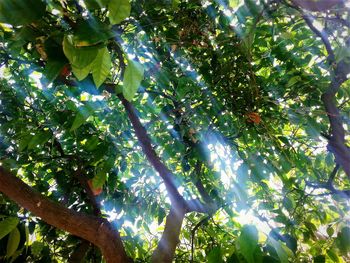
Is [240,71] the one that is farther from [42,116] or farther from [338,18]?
[42,116]

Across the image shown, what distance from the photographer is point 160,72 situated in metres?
1.43

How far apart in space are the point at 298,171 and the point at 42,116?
58.6 inches

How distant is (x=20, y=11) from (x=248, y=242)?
1.59 feet

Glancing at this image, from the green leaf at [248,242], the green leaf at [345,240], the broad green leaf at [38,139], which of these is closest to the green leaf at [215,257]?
the green leaf at [248,242]

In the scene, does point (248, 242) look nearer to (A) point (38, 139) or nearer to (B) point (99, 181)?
(B) point (99, 181)

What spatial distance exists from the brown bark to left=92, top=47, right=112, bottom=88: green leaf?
72 centimetres

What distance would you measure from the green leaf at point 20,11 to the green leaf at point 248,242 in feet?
1.52

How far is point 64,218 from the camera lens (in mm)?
1100

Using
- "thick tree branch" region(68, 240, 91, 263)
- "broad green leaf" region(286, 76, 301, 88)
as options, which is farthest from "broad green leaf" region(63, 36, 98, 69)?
"thick tree branch" region(68, 240, 91, 263)

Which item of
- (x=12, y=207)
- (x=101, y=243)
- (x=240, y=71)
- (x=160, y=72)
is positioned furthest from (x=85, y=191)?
(x=240, y=71)

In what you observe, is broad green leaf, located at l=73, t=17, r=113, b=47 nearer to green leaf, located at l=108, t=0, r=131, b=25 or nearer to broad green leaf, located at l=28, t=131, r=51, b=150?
green leaf, located at l=108, t=0, r=131, b=25

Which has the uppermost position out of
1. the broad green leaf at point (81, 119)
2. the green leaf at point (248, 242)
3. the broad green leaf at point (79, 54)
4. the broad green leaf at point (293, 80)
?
the broad green leaf at point (293, 80)

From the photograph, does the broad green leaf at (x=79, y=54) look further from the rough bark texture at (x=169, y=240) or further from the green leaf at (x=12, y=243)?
the rough bark texture at (x=169, y=240)

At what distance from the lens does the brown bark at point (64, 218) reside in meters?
1.01
